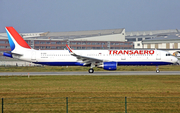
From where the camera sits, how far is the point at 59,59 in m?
48.1

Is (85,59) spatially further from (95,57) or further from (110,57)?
(110,57)

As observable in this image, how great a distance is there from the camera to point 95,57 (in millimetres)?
47781

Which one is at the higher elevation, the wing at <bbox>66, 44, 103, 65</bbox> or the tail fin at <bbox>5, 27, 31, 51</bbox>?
the tail fin at <bbox>5, 27, 31, 51</bbox>

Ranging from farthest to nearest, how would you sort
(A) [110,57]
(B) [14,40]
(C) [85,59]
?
(B) [14,40] < (A) [110,57] < (C) [85,59]

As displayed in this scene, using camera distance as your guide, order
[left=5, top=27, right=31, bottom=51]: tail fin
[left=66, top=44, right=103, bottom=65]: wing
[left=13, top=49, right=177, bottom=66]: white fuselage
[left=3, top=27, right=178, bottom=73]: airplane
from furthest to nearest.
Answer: [left=5, top=27, right=31, bottom=51]: tail fin < [left=13, top=49, right=177, bottom=66]: white fuselage < [left=3, top=27, right=178, bottom=73]: airplane < [left=66, top=44, right=103, bottom=65]: wing

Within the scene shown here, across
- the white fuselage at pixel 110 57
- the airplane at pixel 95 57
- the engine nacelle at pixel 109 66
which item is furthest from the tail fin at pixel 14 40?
the engine nacelle at pixel 109 66

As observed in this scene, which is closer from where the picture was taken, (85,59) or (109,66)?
(109,66)

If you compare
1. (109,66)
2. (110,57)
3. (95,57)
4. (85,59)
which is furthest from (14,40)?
(109,66)

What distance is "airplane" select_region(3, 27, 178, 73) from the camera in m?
46.4

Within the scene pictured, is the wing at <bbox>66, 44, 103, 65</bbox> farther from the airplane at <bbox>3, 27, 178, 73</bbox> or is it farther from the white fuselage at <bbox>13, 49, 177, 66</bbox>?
the white fuselage at <bbox>13, 49, 177, 66</bbox>

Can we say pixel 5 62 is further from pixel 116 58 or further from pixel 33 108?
pixel 33 108

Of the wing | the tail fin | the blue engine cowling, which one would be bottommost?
the blue engine cowling

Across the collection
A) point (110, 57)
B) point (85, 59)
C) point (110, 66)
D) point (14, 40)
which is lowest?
point (110, 66)

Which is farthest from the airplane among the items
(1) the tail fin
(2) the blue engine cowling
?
(2) the blue engine cowling
